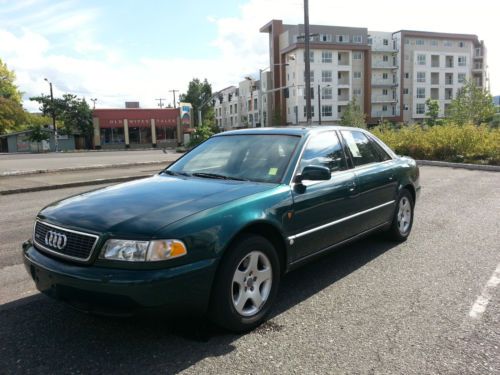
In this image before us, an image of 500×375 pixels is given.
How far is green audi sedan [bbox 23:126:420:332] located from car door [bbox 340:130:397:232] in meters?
0.03

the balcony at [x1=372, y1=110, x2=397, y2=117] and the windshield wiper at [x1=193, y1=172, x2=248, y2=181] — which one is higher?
the balcony at [x1=372, y1=110, x2=397, y2=117]

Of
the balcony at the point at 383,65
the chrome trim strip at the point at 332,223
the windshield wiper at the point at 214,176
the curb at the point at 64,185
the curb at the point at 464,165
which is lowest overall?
the curb at the point at 464,165

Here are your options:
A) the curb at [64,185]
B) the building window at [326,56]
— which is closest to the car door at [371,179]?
the curb at [64,185]

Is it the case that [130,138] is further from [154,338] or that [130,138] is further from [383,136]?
[154,338]

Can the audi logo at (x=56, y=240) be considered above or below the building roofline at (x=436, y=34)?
below

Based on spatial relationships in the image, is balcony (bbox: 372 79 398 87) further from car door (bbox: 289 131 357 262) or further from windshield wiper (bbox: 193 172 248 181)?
windshield wiper (bbox: 193 172 248 181)

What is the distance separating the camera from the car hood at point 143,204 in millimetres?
2871

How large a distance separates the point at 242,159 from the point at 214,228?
1.40m

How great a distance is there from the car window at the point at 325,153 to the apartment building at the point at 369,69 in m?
64.2

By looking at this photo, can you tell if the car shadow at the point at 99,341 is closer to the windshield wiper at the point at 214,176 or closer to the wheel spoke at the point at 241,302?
the wheel spoke at the point at 241,302

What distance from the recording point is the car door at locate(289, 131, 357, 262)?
3709 mm

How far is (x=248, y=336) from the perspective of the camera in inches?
125

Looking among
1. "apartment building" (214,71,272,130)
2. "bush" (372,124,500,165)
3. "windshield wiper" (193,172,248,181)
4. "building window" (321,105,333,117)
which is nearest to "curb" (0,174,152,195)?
"windshield wiper" (193,172,248,181)

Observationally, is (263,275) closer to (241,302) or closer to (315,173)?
(241,302)
